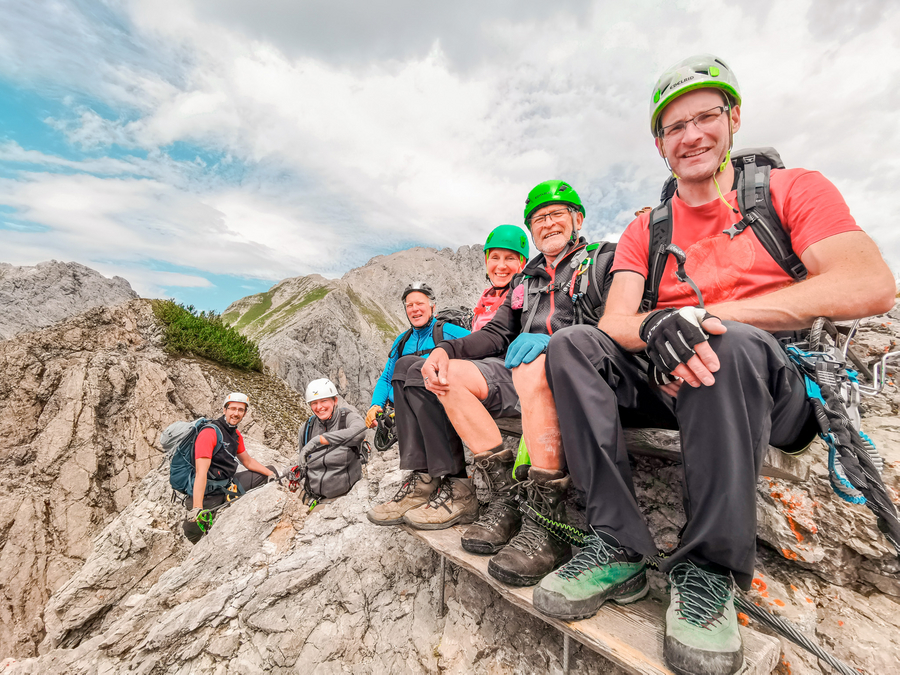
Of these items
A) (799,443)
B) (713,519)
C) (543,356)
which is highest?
(543,356)

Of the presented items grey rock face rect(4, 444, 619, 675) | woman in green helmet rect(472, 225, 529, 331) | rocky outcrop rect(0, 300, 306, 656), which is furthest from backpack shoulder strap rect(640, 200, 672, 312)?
rocky outcrop rect(0, 300, 306, 656)

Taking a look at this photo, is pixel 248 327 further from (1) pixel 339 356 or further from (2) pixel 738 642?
(2) pixel 738 642

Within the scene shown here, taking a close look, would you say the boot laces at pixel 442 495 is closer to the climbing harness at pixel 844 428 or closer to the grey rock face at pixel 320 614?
the grey rock face at pixel 320 614

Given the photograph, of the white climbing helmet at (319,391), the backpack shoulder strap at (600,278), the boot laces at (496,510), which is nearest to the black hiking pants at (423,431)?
the boot laces at (496,510)

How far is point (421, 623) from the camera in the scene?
11.3ft

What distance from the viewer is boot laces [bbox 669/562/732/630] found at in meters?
1.78

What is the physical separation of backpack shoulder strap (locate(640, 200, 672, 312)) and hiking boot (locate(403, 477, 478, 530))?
90.4 inches

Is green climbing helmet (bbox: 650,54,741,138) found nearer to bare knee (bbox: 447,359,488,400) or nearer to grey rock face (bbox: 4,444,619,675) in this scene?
bare knee (bbox: 447,359,488,400)

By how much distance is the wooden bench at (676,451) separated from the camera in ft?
7.54

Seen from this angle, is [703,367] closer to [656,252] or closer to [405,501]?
[656,252]

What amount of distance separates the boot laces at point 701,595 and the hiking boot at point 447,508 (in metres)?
1.89

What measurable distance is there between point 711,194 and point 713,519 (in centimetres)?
226

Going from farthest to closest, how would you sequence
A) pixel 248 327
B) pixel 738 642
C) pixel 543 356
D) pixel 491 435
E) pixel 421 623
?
pixel 248 327
pixel 421 623
pixel 491 435
pixel 543 356
pixel 738 642

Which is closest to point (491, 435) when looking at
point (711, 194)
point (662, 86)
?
point (711, 194)
